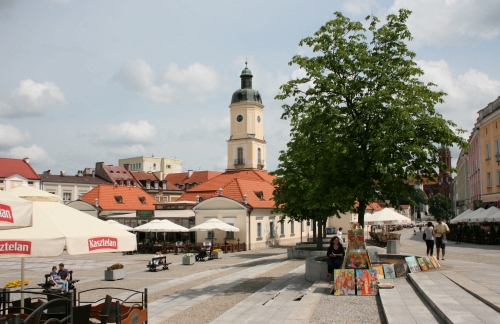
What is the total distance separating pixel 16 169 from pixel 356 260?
70281 millimetres

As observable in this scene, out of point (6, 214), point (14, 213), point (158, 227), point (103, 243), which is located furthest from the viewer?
point (158, 227)

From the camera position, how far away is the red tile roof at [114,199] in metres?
50.9

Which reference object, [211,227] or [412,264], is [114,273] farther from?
[211,227]

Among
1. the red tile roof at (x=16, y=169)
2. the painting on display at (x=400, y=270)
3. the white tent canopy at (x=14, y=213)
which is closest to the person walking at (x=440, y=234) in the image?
the painting on display at (x=400, y=270)

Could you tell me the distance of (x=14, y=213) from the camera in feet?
24.2

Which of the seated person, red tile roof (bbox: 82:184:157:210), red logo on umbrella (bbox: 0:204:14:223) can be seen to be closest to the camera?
red logo on umbrella (bbox: 0:204:14:223)

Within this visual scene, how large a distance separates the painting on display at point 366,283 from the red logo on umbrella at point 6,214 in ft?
28.7

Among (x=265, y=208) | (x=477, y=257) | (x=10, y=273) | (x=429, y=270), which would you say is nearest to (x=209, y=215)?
(x=265, y=208)

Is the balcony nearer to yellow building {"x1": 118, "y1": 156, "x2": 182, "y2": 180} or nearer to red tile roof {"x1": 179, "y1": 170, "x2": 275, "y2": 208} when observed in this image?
red tile roof {"x1": 179, "y1": 170, "x2": 275, "y2": 208}

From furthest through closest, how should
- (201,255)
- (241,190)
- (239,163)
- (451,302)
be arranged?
(239,163)
(241,190)
(201,255)
(451,302)

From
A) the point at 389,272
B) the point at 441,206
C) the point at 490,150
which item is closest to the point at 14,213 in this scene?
the point at 389,272

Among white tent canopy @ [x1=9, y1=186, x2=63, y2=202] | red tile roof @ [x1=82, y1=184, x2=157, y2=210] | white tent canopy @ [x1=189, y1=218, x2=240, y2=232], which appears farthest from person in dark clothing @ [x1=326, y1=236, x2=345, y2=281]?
red tile roof @ [x1=82, y1=184, x2=157, y2=210]

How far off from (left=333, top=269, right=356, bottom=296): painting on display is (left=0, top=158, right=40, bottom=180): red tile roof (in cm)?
6877

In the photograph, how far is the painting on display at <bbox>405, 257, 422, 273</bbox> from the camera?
49.9ft
